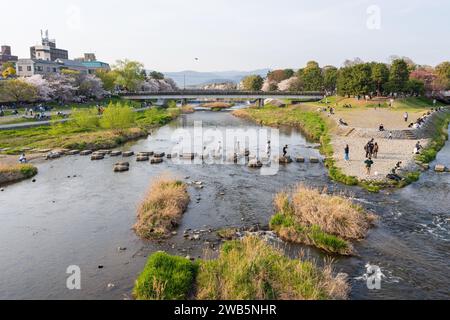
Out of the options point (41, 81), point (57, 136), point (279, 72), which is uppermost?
point (279, 72)

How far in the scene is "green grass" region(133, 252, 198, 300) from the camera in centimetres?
1560

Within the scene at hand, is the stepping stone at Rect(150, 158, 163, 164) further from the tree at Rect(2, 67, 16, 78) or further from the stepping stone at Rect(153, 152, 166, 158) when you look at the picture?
the tree at Rect(2, 67, 16, 78)

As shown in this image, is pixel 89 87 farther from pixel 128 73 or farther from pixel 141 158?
pixel 141 158

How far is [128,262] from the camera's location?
19891mm

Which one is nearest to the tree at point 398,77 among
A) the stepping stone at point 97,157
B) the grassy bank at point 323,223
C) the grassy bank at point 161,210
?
the stepping stone at point 97,157

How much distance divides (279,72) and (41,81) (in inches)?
4965

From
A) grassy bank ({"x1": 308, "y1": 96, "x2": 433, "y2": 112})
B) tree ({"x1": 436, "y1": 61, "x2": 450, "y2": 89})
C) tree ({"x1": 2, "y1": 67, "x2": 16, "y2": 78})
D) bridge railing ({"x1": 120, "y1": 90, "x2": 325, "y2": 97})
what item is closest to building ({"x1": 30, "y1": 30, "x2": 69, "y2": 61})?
tree ({"x1": 2, "y1": 67, "x2": 16, "y2": 78})

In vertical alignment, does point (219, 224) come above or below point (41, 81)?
below

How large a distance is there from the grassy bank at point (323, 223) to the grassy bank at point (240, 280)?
3771 millimetres

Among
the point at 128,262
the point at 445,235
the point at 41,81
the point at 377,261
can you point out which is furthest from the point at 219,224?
the point at 41,81

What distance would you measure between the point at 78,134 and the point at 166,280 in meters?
49.8

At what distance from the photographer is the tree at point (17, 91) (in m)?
77.4

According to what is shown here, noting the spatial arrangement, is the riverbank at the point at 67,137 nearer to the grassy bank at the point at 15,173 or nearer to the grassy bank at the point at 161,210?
the grassy bank at the point at 15,173
